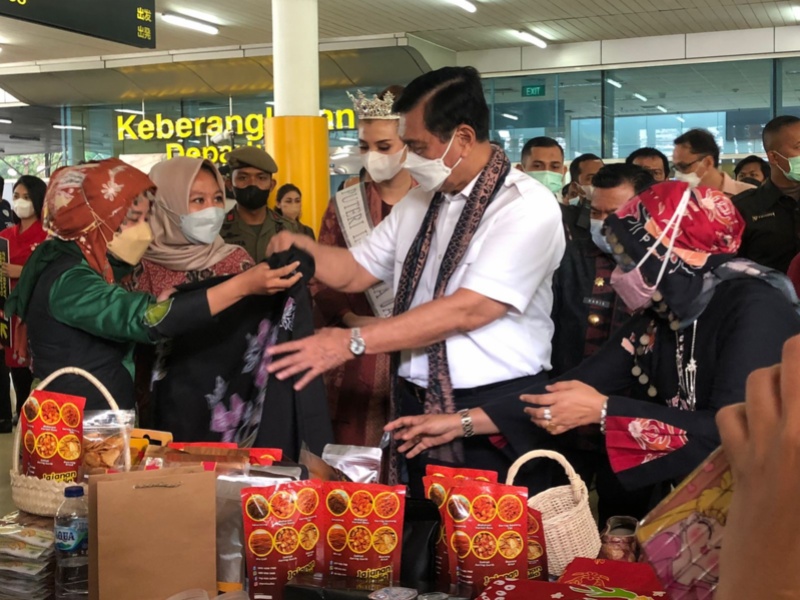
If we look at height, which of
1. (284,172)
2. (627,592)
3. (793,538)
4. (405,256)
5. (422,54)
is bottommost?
(627,592)

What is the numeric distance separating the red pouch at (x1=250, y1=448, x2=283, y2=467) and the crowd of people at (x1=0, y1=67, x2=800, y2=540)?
332 millimetres

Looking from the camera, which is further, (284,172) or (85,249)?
(284,172)

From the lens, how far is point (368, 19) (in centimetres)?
1270

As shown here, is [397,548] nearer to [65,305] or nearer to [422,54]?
[65,305]

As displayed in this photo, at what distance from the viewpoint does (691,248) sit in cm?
210

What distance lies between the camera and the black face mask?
5.66 meters

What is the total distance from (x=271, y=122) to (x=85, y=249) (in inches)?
278

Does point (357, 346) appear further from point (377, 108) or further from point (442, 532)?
point (377, 108)

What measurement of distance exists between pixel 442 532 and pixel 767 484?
1.11m

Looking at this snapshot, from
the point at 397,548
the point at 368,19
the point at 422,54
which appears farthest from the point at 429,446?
the point at 422,54

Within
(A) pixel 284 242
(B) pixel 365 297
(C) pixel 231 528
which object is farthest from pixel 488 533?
(B) pixel 365 297

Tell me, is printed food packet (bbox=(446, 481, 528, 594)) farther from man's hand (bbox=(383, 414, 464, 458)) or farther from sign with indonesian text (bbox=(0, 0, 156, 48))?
sign with indonesian text (bbox=(0, 0, 156, 48))

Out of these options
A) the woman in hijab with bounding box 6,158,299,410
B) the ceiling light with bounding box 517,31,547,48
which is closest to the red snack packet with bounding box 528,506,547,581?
the woman in hijab with bounding box 6,158,299,410

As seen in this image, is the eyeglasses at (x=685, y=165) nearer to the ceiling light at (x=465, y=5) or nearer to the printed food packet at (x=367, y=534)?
the printed food packet at (x=367, y=534)
